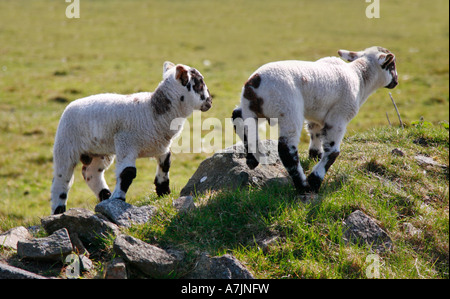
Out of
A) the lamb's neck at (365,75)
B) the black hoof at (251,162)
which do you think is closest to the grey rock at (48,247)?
the black hoof at (251,162)

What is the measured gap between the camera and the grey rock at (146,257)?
5.46m

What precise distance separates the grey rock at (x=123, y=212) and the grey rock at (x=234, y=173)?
97 cm

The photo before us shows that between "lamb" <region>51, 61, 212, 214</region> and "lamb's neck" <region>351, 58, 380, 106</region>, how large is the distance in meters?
2.44

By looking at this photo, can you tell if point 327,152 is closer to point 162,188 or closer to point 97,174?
point 162,188

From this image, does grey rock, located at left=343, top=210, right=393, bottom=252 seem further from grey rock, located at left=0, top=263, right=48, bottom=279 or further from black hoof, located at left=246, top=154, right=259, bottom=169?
grey rock, located at left=0, top=263, right=48, bottom=279

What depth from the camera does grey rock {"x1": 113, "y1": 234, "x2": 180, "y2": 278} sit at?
215 inches

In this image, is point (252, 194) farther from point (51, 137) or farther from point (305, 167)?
point (51, 137)

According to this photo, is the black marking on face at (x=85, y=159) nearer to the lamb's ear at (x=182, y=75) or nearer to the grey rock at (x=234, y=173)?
the grey rock at (x=234, y=173)

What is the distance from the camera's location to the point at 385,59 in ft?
25.4

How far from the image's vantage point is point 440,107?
2177 cm

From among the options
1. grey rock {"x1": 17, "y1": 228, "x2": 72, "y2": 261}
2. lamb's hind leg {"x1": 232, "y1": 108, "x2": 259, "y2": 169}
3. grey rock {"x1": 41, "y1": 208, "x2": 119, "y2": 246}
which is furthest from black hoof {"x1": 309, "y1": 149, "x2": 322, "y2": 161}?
grey rock {"x1": 17, "y1": 228, "x2": 72, "y2": 261}

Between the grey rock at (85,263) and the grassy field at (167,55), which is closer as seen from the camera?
the grey rock at (85,263)

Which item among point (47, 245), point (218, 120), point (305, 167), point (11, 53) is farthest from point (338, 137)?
point (11, 53)

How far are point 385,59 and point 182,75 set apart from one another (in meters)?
3.27
